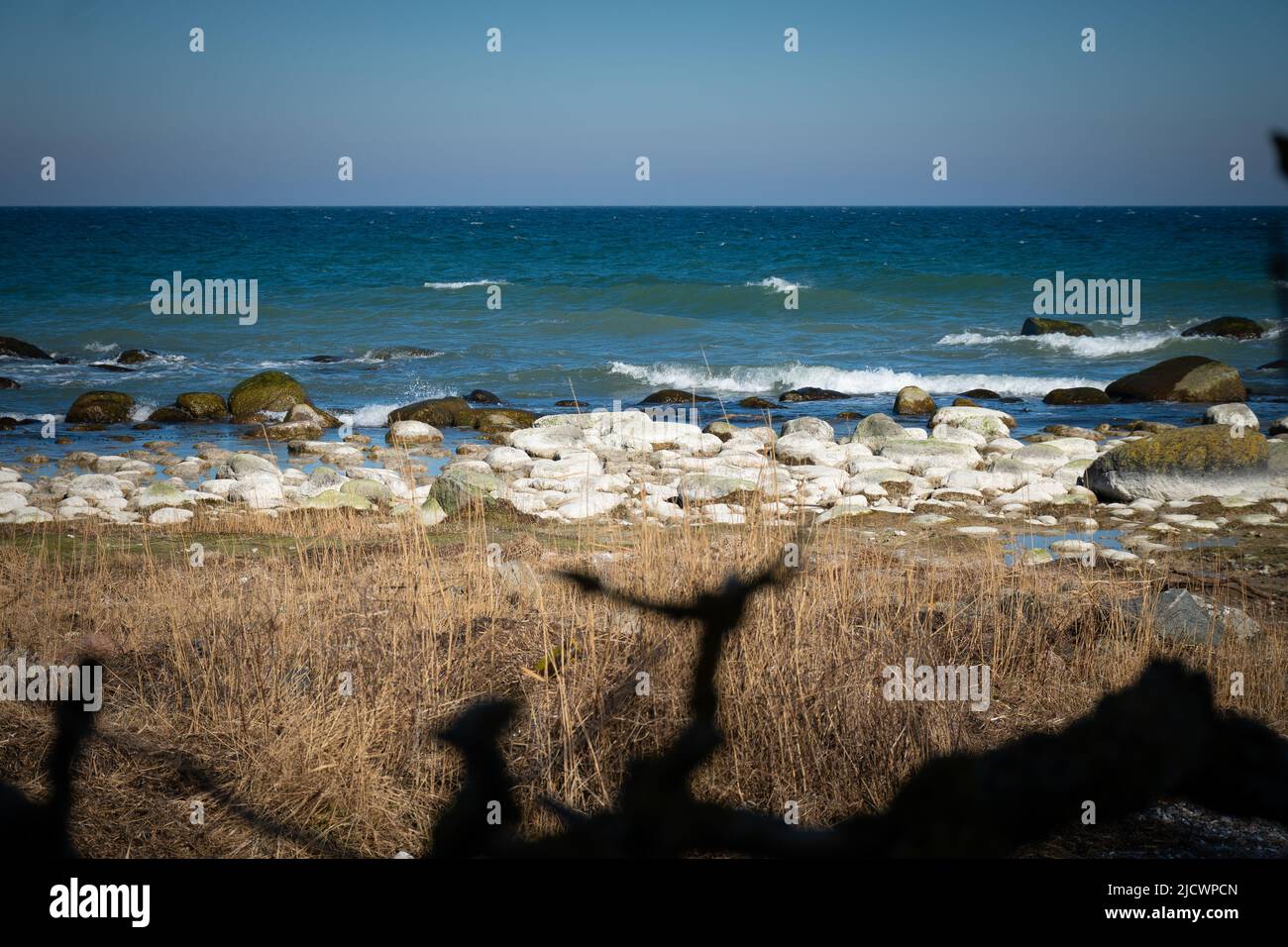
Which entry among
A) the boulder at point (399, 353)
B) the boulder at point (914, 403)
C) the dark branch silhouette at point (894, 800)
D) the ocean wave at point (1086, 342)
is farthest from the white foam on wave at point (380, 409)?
the dark branch silhouette at point (894, 800)

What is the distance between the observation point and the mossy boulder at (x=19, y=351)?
23141 millimetres

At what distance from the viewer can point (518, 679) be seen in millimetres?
4324

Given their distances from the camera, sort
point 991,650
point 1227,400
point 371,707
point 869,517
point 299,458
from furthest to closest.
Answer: point 1227,400
point 299,458
point 869,517
point 991,650
point 371,707

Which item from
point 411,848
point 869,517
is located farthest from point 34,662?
point 869,517

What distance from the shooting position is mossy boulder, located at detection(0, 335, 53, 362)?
23141 mm

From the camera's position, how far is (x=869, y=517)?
961cm

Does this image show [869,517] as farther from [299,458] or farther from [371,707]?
[299,458]

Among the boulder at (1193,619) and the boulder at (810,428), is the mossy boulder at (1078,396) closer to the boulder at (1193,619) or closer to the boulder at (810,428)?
the boulder at (810,428)

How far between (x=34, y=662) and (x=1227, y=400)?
18337 mm

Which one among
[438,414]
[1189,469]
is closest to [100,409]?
[438,414]

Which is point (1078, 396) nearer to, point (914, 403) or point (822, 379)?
point (914, 403)

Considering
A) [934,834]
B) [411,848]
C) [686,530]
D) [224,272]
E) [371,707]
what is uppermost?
[224,272]

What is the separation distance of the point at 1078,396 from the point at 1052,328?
306 inches

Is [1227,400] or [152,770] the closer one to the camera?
[152,770]
